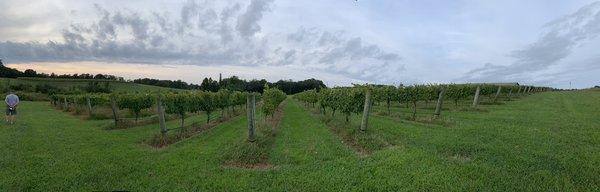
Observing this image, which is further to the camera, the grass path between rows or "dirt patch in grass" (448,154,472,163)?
the grass path between rows

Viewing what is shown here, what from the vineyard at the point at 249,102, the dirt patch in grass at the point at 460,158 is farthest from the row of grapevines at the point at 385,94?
the dirt patch in grass at the point at 460,158

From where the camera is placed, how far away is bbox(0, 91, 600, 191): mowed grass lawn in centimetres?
877

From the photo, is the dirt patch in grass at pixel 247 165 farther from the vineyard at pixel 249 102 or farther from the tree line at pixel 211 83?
the tree line at pixel 211 83

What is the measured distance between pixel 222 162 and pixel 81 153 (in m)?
5.23

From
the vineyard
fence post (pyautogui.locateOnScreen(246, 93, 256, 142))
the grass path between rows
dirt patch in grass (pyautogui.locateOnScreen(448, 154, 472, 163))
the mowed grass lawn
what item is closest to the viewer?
the mowed grass lawn

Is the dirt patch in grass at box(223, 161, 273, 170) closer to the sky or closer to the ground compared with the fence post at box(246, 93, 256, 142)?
closer to the ground

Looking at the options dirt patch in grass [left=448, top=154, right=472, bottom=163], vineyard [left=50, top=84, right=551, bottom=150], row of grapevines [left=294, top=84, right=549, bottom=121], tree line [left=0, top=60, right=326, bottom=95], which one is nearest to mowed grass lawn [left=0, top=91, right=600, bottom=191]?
dirt patch in grass [left=448, top=154, right=472, bottom=163]

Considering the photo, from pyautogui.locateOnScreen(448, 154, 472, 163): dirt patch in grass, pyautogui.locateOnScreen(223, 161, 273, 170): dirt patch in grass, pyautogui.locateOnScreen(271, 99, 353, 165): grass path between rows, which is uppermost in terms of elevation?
pyautogui.locateOnScreen(448, 154, 472, 163): dirt patch in grass

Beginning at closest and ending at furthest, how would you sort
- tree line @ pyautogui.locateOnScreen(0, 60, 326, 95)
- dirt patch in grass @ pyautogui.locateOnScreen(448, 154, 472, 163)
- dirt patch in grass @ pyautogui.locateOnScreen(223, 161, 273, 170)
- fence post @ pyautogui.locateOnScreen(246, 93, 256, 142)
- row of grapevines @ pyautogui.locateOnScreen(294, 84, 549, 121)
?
dirt patch in grass @ pyautogui.locateOnScreen(448, 154, 472, 163) → dirt patch in grass @ pyautogui.locateOnScreen(223, 161, 273, 170) → fence post @ pyautogui.locateOnScreen(246, 93, 256, 142) → row of grapevines @ pyautogui.locateOnScreen(294, 84, 549, 121) → tree line @ pyautogui.locateOnScreen(0, 60, 326, 95)

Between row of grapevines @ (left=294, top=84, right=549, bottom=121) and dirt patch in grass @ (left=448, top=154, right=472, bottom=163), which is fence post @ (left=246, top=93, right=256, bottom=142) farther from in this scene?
dirt patch in grass @ (left=448, top=154, right=472, bottom=163)

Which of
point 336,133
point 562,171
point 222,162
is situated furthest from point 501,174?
point 336,133

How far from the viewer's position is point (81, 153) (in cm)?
1342

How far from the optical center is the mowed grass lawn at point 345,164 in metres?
8.77

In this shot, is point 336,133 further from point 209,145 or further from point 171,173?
point 171,173
